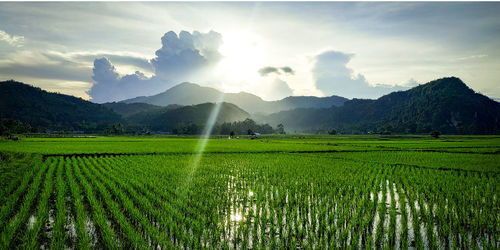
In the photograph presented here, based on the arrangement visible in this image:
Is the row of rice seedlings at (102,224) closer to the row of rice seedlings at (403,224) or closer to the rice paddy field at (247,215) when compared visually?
the rice paddy field at (247,215)

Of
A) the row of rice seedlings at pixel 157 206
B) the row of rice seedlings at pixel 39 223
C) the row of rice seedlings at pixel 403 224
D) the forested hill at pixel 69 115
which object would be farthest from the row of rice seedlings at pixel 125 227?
Result: the forested hill at pixel 69 115

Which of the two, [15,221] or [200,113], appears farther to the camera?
[200,113]

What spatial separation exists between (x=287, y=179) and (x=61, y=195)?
9.00m

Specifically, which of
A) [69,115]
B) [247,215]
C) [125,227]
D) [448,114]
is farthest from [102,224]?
[69,115]

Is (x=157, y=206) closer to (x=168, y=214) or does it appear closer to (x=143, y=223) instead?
(x=168, y=214)

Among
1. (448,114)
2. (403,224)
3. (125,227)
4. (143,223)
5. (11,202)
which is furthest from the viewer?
(448,114)

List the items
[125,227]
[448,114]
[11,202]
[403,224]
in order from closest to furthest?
[125,227], [403,224], [11,202], [448,114]

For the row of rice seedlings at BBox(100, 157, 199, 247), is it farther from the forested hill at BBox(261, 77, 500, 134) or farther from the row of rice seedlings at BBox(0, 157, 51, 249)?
the forested hill at BBox(261, 77, 500, 134)

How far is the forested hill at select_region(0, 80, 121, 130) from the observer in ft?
422

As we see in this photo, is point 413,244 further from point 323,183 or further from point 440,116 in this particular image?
point 440,116

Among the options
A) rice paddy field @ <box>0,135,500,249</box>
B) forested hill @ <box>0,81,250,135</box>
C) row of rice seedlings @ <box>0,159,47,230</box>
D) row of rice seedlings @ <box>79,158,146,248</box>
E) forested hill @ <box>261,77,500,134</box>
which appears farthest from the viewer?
forested hill @ <box>261,77,500,134</box>

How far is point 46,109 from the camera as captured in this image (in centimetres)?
14375

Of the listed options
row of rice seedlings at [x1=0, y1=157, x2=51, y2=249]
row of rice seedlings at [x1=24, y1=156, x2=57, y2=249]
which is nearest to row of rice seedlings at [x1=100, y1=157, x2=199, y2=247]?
row of rice seedlings at [x1=24, y1=156, x2=57, y2=249]

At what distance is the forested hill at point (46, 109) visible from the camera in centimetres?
12850
